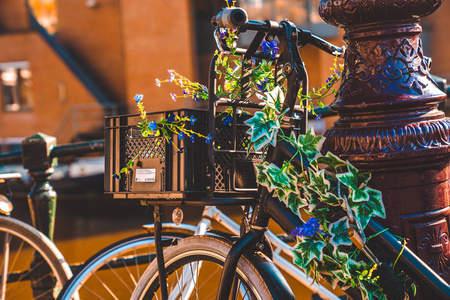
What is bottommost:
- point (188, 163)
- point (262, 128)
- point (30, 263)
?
point (30, 263)

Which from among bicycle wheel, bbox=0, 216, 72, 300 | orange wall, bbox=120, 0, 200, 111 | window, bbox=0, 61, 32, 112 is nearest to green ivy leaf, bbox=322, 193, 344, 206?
bicycle wheel, bbox=0, 216, 72, 300

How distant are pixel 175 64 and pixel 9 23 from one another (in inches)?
322

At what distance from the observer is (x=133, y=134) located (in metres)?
2.08

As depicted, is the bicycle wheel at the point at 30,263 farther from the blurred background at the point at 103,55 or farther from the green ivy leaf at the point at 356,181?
the blurred background at the point at 103,55

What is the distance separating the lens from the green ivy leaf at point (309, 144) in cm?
182

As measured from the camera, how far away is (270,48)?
6.79 ft

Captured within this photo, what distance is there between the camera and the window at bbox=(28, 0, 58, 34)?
24062 millimetres

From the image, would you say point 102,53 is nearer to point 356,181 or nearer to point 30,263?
point 30,263

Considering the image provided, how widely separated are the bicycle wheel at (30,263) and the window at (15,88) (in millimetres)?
20664

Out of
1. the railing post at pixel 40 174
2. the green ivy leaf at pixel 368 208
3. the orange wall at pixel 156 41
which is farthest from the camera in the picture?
the orange wall at pixel 156 41

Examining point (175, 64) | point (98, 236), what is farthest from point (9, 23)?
point (98, 236)

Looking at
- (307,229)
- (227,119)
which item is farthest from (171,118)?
(307,229)

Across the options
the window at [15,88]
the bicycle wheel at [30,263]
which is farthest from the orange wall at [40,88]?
the bicycle wheel at [30,263]

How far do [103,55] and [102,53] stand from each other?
0.09 m
